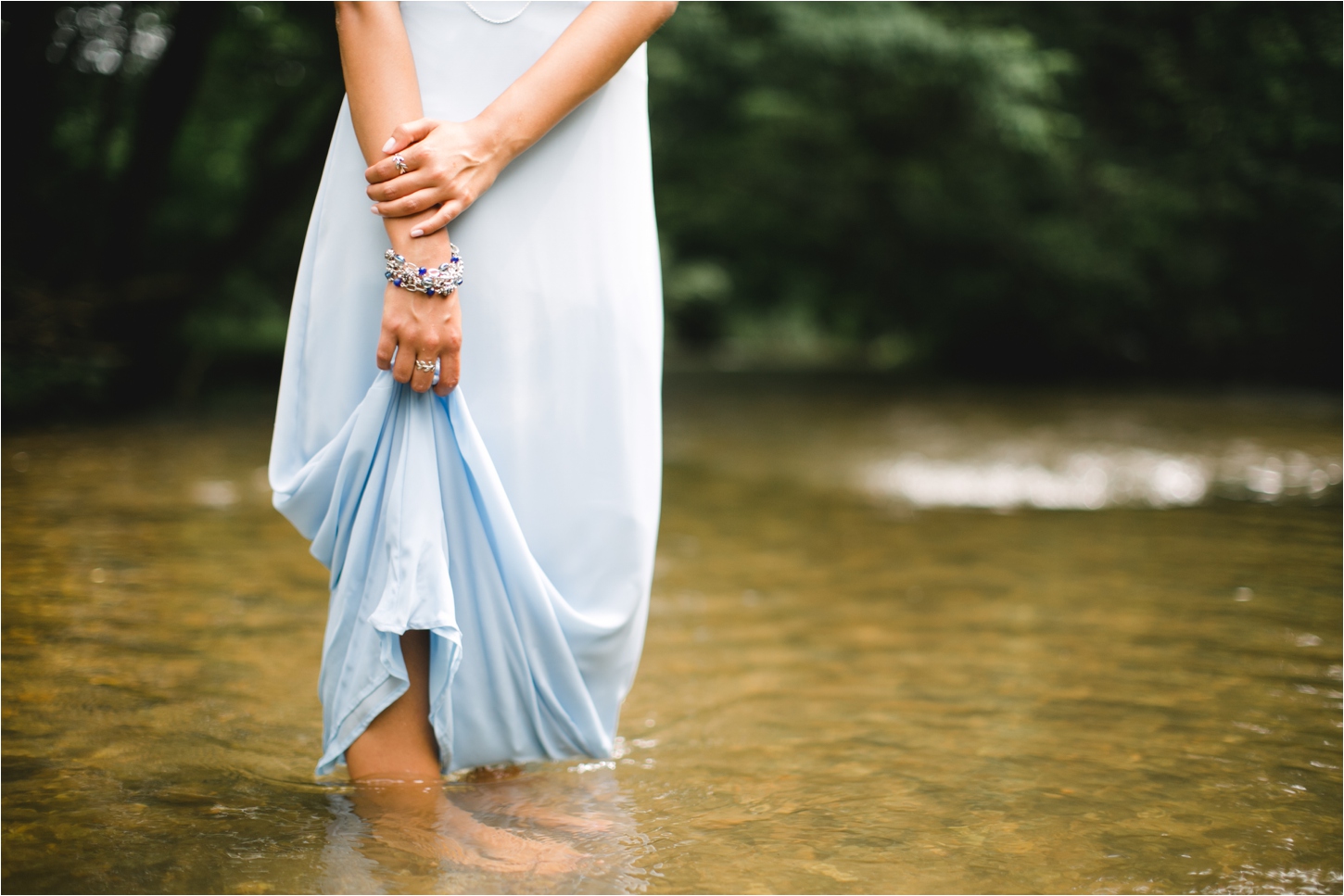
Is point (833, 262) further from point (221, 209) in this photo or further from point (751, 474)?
point (751, 474)

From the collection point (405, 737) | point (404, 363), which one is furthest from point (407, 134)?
point (405, 737)

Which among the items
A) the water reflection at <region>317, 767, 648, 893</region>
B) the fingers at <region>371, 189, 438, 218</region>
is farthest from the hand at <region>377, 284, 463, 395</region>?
the water reflection at <region>317, 767, 648, 893</region>

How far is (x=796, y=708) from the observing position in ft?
7.70

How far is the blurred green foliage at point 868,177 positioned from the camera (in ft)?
23.7

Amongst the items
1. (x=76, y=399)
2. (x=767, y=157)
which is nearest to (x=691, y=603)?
(x=76, y=399)

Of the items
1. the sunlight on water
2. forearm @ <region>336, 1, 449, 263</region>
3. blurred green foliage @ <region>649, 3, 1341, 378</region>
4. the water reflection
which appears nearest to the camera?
the water reflection

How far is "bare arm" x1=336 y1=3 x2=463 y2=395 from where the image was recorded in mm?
1491

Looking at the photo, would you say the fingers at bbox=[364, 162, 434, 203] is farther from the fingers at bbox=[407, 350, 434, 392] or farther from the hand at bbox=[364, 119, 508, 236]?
the fingers at bbox=[407, 350, 434, 392]

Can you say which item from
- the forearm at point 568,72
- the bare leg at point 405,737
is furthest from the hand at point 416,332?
the bare leg at point 405,737

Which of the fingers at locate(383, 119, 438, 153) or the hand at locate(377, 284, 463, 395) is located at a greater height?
the fingers at locate(383, 119, 438, 153)

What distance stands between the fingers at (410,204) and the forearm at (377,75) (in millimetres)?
19

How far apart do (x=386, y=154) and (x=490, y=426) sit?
0.42 meters

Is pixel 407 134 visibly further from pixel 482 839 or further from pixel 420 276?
pixel 482 839

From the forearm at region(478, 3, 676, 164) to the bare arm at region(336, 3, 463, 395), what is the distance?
0.45 ft
